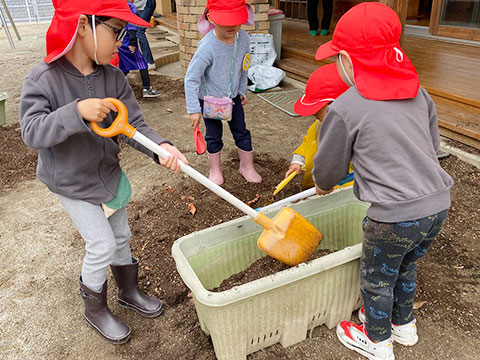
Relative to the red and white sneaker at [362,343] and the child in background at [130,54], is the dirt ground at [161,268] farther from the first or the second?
the child in background at [130,54]

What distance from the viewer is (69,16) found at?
4.69ft

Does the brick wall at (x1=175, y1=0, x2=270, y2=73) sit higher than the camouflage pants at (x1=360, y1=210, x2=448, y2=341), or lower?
higher

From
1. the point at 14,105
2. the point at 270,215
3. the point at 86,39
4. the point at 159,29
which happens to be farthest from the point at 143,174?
the point at 159,29

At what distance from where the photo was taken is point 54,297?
218 centimetres

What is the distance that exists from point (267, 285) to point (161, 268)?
3.10ft

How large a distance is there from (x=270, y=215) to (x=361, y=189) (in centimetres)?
58

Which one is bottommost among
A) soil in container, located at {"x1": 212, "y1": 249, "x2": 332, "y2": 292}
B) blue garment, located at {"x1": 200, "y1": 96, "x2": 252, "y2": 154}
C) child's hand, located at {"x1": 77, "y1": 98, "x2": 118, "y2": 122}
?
soil in container, located at {"x1": 212, "y1": 249, "x2": 332, "y2": 292}

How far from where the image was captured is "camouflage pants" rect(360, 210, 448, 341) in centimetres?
145

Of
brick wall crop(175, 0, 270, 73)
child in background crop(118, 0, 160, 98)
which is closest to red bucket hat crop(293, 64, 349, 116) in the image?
child in background crop(118, 0, 160, 98)

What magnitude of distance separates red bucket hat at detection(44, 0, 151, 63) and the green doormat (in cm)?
322

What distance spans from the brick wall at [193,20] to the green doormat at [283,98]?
1.06 metres

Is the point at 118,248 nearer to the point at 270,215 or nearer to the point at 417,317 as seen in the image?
the point at 270,215

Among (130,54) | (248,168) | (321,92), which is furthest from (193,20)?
(321,92)

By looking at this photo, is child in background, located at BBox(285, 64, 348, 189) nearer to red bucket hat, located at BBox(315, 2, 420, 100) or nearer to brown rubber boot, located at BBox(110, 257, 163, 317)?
red bucket hat, located at BBox(315, 2, 420, 100)
